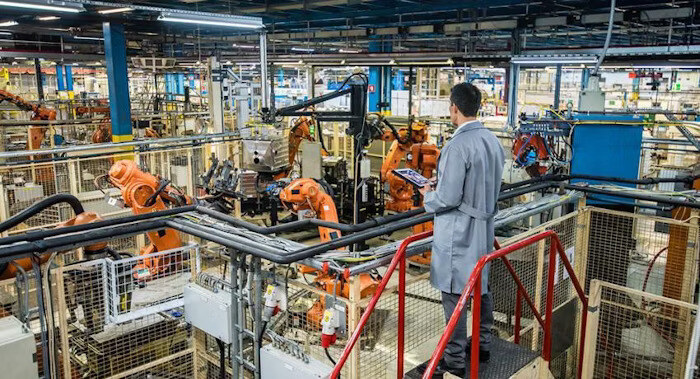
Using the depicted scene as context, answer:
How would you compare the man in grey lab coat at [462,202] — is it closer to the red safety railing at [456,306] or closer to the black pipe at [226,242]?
the red safety railing at [456,306]

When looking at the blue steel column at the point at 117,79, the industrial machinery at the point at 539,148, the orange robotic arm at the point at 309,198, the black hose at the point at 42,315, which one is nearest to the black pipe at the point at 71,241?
the black hose at the point at 42,315

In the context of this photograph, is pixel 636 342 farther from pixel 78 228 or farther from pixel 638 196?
pixel 78 228

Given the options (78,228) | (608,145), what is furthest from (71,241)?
(608,145)

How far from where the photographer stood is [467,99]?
10.8ft

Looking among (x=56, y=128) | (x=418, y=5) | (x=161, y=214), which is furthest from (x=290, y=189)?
(x=56, y=128)

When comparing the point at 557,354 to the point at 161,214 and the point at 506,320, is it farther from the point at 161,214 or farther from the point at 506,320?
the point at 161,214

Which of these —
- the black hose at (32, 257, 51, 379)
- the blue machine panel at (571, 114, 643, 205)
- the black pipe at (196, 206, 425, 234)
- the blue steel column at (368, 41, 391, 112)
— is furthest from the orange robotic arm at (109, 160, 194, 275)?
the blue steel column at (368, 41, 391, 112)

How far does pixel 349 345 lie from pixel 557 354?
3322 mm

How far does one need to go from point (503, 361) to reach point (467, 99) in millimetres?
1708

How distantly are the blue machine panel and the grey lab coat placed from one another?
3891 millimetres

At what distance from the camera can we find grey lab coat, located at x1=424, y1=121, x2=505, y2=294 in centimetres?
319

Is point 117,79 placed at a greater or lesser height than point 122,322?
greater

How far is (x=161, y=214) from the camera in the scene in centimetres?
386

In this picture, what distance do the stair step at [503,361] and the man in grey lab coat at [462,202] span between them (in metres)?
0.24
